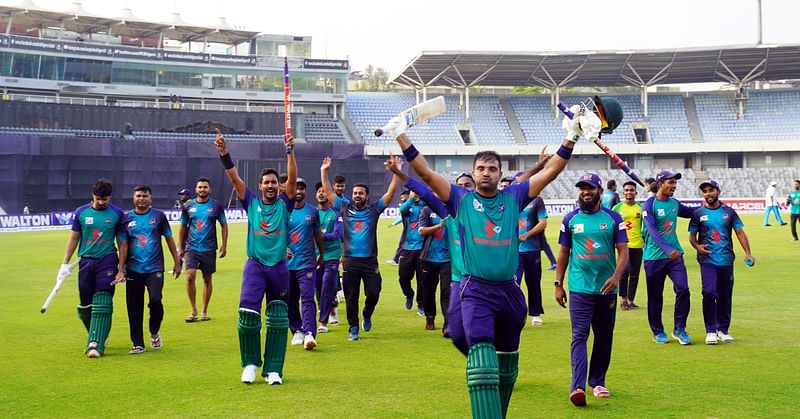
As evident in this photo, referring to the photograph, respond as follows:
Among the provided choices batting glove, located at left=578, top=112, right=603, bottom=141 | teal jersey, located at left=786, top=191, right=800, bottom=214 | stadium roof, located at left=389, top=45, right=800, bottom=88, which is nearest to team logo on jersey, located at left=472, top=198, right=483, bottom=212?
batting glove, located at left=578, top=112, right=603, bottom=141

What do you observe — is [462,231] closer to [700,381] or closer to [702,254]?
[700,381]

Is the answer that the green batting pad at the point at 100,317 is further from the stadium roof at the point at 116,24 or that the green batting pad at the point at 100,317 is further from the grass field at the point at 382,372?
the stadium roof at the point at 116,24

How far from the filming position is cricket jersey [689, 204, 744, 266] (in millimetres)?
11445

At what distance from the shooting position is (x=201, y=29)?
7156cm

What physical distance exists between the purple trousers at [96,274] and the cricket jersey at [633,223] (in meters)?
8.33

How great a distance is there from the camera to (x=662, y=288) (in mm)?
11516

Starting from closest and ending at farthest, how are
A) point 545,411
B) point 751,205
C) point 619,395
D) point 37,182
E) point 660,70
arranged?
point 545,411 → point 619,395 → point 37,182 → point 751,205 → point 660,70

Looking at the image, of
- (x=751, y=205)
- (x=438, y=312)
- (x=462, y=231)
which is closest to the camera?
(x=462, y=231)

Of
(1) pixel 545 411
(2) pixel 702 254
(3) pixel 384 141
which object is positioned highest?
(3) pixel 384 141

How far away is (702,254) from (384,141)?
5832 centimetres

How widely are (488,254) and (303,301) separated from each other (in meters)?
5.28

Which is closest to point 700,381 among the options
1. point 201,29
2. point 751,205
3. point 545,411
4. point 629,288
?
point 545,411

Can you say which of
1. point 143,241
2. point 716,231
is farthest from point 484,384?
point 143,241

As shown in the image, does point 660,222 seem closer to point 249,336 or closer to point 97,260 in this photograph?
A: point 249,336
